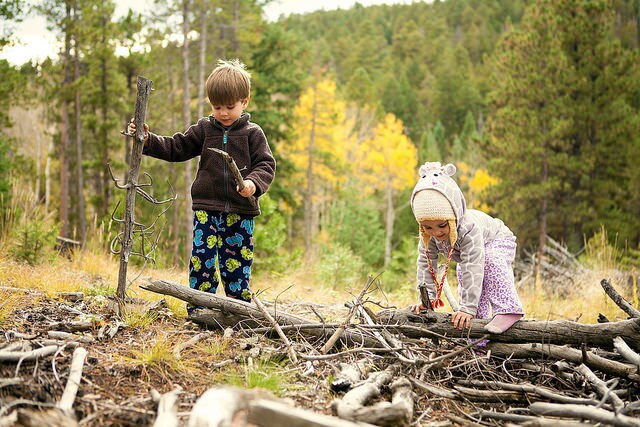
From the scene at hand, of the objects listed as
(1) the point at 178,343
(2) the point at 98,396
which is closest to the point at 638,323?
(1) the point at 178,343

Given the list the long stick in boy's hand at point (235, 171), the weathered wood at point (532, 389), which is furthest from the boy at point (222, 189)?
the weathered wood at point (532, 389)

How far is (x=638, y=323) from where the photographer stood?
273 centimetres

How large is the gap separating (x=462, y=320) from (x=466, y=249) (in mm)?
446

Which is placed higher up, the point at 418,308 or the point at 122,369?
the point at 418,308

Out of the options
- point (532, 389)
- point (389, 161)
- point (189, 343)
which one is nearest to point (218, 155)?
point (189, 343)

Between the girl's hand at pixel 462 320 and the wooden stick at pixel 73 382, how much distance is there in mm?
1998

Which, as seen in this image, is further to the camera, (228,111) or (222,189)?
(222,189)

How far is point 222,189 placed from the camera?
354cm

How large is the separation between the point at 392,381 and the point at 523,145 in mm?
15905

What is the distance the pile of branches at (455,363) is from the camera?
7.34 feet

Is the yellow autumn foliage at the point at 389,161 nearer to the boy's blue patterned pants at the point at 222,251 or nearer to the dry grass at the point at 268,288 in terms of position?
the dry grass at the point at 268,288

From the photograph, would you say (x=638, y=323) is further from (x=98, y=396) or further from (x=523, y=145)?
(x=523, y=145)

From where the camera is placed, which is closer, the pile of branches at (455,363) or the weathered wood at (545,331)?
the pile of branches at (455,363)

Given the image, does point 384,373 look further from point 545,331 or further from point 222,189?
point 222,189
